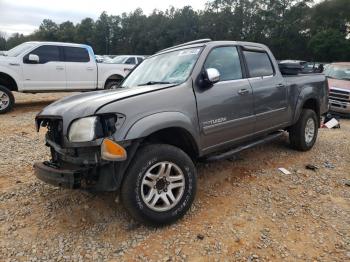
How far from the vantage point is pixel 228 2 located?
66500 millimetres

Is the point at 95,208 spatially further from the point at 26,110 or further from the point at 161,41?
the point at 161,41

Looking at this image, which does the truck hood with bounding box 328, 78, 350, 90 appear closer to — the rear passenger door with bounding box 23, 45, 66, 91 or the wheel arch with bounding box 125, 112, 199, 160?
the wheel arch with bounding box 125, 112, 199, 160

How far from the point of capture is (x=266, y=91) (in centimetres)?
470

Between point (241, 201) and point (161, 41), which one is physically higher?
point (161, 41)

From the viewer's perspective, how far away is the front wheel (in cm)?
308

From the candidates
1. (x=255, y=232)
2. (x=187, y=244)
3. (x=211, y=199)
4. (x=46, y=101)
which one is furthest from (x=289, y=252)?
(x=46, y=101)

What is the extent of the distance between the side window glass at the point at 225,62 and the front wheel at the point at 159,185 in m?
1.29

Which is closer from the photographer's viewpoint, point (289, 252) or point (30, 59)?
point (289, 252)

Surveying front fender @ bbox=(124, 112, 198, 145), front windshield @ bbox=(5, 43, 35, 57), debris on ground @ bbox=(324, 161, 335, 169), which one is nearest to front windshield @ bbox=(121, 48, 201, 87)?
front fender @ bbox=(124, 112, 198, 145)

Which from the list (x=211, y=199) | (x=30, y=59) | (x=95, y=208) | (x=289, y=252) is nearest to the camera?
(x=289, y=252)

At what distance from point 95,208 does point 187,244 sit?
1188 mm

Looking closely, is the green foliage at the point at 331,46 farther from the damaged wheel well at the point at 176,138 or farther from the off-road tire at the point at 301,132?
the damaged wheel well at the point at 176,138

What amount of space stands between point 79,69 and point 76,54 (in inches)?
19.7

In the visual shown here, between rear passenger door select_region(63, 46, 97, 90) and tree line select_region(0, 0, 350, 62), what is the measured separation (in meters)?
39.6
